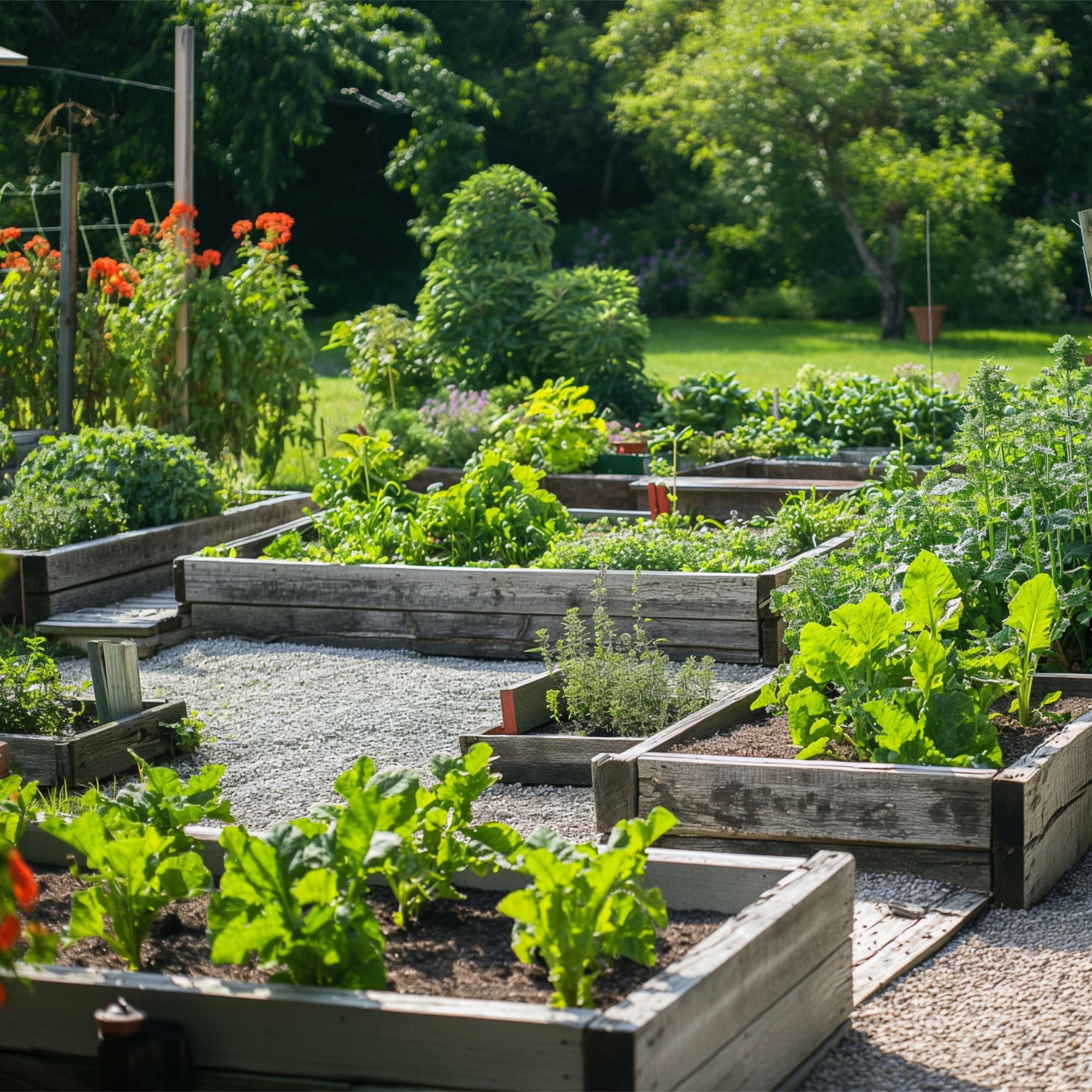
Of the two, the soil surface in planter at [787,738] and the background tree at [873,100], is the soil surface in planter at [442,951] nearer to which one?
the soil surface in planter at [787,738]

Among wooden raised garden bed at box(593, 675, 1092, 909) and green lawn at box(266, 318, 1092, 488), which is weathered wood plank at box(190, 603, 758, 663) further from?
green lawn at box(266, 318, 1092, 488)

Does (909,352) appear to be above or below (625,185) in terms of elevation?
below

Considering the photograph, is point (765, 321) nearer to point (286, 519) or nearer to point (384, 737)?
point (286, 519)

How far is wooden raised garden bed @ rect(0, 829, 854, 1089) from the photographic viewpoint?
80.4 inches

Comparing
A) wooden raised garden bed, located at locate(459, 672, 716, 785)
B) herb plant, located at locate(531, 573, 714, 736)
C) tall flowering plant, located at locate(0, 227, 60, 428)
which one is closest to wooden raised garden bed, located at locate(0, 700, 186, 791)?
wooden raised garden bed, located at locate(459, 672, 716, 785)

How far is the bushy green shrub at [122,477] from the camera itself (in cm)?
677

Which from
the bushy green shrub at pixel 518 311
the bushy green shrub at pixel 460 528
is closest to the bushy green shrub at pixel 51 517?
the bushy green shrub at pixel 460 528

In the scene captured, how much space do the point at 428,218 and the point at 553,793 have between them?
17.6 metres

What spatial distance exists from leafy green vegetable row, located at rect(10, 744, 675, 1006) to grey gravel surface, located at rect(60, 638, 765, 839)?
1200 millimetres

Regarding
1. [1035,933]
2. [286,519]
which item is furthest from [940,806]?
[286,519]

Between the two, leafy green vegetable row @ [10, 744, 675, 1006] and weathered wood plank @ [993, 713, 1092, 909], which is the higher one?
leafy green vegetable row @ [10, 744, 675, 1006]

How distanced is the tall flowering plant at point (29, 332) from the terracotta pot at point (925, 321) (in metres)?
13.1

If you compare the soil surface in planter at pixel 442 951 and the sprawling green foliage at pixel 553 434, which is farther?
the sprawling green foliage at pixel 553 434

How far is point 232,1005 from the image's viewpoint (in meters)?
2.17
